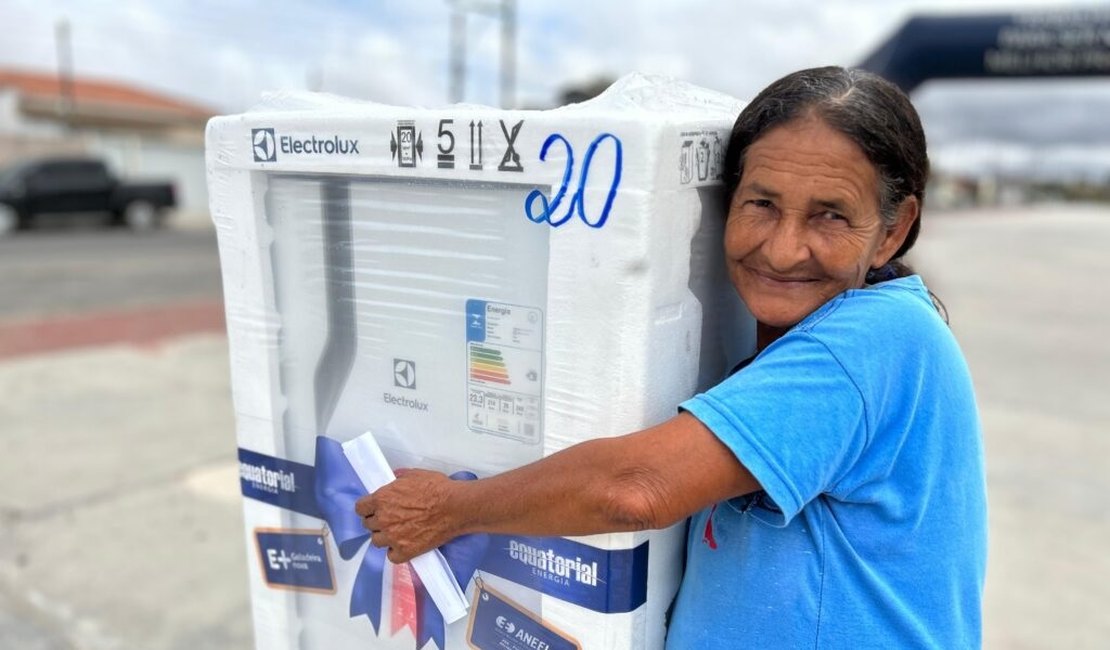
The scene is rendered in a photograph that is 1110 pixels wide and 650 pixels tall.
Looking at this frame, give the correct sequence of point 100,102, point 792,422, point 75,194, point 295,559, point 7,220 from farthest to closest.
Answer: point 100,102 < point 75,194 < point 7,220 < point 295,559 < point 792,422

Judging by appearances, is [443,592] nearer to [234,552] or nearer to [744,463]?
[744,463]

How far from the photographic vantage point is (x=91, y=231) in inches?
701

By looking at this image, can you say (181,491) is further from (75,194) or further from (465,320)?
(75,194)

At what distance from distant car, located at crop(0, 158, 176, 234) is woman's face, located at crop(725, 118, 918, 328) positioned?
63.1 feet

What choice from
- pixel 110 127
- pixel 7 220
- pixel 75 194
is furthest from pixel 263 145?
pixel 110 127

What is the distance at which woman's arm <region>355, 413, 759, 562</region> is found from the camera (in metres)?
1.00

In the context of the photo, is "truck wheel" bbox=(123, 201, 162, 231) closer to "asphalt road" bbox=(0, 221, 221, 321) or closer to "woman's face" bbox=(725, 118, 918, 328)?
"asphalt road" bbox=(0, 221, 221, 321)

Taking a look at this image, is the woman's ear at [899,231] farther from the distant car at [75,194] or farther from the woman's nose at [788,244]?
the distant car at [75,194]

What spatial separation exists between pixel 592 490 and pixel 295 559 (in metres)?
0.77

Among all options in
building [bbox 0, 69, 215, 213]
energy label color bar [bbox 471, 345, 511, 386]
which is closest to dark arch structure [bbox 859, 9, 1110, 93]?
energy label color bar [bbox 471, 345, 511, 386]

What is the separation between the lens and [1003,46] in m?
5.64

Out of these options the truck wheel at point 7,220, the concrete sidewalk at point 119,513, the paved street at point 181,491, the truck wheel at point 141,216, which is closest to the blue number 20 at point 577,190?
the paved street at point 181,491

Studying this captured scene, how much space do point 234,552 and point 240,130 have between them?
2407 mm

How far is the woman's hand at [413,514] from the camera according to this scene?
123cm
